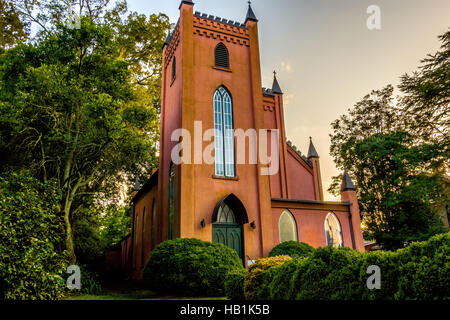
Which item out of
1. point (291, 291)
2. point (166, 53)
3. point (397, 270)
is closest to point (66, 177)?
point (166, 53)

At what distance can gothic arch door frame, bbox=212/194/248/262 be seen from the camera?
1362 centimetres

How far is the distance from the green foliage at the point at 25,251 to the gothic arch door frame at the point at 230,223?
6.95m

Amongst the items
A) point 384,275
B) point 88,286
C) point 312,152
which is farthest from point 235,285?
point 312,152

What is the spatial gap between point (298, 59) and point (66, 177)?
12.1 meters

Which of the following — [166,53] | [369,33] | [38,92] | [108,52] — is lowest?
[38,92]

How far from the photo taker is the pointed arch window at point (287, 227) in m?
15.2

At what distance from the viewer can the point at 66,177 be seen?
14.1 m

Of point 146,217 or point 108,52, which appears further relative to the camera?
point 146,217

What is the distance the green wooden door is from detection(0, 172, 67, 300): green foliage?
6.94 meters

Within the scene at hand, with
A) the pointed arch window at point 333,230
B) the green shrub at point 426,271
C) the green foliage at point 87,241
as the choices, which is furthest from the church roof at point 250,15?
the green shrub at point 426,271

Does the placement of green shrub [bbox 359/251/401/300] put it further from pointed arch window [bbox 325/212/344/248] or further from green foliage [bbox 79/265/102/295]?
green foliage [bbox 79/265/102/295]

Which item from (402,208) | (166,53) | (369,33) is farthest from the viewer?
(402,208)

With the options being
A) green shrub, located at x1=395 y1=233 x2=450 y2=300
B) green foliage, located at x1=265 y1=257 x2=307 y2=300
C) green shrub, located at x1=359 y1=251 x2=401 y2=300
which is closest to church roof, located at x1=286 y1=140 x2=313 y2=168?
green foliage, located at x1=265 y1=257 x2=307 y2=300
